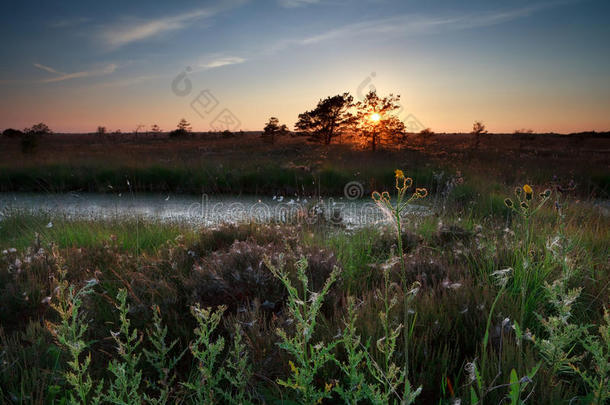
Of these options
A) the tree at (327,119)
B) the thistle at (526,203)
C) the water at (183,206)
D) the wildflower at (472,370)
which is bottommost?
the water at (183,206)

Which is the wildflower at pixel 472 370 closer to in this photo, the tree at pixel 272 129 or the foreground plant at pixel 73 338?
the foreground plant at pixel 73 338

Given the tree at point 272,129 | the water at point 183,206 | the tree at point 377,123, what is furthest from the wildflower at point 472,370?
the tree at point 272,129

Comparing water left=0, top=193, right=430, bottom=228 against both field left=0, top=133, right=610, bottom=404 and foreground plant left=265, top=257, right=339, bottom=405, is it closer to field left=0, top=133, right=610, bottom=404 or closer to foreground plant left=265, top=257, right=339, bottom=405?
field left=0, top=133, right=610, bottom=404

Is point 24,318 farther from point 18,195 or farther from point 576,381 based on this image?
point 18,195

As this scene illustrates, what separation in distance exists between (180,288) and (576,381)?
2713 mm

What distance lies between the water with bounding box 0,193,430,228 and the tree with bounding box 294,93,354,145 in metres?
18.1

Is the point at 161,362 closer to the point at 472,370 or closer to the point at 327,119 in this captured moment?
the point at 472,370

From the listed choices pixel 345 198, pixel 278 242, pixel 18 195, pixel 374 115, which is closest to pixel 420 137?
pixel 374 115

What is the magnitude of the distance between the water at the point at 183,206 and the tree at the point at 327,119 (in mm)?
18079

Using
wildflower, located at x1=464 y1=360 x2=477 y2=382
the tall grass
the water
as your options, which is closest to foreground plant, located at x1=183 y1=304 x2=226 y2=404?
the tall grass

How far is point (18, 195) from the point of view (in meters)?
11.9

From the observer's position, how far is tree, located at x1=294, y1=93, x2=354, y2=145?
27.8 metres

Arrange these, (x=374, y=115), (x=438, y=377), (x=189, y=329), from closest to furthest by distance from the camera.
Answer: (x=438, y=377) → (x=189, y=329) → (x=374, y=115)

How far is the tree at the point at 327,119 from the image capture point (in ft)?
91.0
